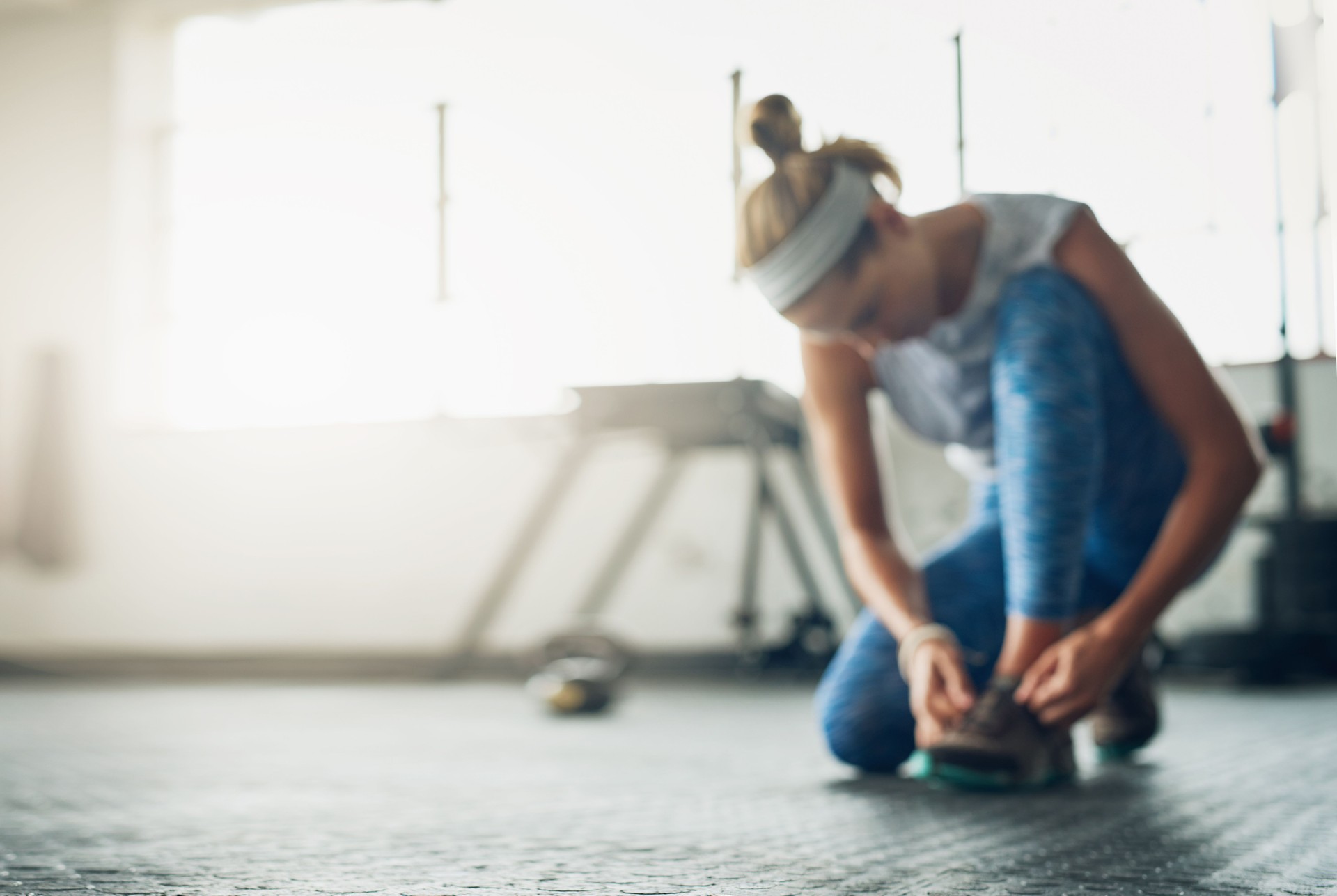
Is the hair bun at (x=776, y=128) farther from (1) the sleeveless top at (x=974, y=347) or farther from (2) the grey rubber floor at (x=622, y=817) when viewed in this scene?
(2) the grey rubber floor at (x=622, y=817)

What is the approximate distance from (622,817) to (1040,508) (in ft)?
1.18

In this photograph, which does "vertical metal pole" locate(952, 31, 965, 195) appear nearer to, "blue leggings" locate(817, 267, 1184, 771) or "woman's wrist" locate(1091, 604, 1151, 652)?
"blue leggings" locate(817, 267, 1184, 771)

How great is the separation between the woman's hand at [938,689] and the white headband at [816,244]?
11.3 inches

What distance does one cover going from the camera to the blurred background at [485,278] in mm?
2902

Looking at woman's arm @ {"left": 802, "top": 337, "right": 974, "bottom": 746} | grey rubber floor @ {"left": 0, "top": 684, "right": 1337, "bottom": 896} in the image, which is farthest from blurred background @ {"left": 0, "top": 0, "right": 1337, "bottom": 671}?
woman's arm @ {"left": 802, "top": 337, "right": 974, "bottom": 746}

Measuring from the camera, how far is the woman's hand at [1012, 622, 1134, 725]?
2.66 feet

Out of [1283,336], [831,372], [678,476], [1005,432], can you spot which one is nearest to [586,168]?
[678,476]

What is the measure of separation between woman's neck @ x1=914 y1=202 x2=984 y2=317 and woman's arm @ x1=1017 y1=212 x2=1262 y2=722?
67 mm

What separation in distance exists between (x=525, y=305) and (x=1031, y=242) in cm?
276

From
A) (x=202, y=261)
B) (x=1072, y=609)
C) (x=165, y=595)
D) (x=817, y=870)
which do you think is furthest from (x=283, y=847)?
(x=202, y=261)

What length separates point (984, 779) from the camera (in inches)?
32.8

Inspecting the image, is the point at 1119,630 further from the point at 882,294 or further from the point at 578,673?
the point at 578,673

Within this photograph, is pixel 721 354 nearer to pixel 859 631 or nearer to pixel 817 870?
pixel 859 631

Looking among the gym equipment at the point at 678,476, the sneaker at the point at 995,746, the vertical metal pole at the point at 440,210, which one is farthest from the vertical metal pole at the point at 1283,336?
the vertical metal pole at the point at 440,210
